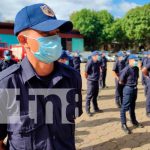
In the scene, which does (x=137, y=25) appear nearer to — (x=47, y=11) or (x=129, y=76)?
(x=129, y=76)

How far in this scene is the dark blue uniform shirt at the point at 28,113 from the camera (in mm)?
2070

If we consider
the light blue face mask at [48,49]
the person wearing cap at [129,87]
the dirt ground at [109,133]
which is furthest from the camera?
the person wearing cap at [129,87]

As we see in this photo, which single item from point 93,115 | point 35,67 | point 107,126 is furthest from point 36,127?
point 93,115

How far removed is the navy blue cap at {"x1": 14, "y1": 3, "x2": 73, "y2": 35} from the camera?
2080 millimetres

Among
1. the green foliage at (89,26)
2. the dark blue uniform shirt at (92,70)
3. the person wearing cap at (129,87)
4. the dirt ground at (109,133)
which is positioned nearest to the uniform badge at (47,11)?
the dirt ground at (109,133)

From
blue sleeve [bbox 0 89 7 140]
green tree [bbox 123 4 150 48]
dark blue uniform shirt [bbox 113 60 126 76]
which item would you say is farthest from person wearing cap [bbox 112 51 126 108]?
green tree [bbox 123 4 150 48]

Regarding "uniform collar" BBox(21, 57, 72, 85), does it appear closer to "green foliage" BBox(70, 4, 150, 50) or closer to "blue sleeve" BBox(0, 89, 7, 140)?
"blue sleeve" BBox(0, 89, 7, 140)

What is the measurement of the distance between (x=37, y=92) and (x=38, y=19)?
0.46 m

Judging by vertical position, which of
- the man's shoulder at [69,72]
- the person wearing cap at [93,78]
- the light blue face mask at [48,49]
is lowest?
the person wearing cap at [93,78]

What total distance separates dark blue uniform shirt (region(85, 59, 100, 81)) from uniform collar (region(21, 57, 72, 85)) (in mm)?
6756

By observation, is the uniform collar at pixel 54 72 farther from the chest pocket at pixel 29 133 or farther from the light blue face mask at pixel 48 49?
the chest pocket at pixel 29 133

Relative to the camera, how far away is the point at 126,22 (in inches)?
2114

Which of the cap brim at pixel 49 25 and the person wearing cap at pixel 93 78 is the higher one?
the cap brim at pixel 49 25

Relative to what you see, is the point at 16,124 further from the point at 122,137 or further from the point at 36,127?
the point at 122,137
